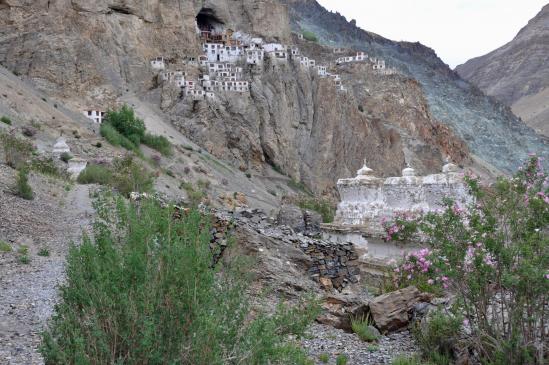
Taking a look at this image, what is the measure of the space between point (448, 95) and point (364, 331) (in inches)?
3978

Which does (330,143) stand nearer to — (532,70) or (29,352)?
(29,352)

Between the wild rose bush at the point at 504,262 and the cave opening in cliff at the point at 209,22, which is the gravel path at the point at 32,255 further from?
the cave opening in cliff at the point at 209,22

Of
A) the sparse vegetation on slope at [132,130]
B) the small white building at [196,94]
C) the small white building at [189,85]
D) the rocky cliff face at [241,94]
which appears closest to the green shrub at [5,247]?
the sparse vegetation on slope at [132,130]

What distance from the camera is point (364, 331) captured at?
7953mm

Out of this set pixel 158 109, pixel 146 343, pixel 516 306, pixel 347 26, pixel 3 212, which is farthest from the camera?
pixel 347 26

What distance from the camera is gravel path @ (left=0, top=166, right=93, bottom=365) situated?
6328 millimetres

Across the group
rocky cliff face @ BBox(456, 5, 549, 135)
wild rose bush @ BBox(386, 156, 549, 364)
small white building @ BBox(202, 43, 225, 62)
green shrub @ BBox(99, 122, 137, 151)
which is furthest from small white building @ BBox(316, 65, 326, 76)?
rocky cliff face @ BBox(456, 5, 549, 135)

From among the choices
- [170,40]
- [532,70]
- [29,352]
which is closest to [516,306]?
[29,352]

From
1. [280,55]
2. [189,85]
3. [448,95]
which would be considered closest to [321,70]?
[280,55]

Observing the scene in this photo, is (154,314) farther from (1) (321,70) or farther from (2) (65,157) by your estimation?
(1) (321,70)

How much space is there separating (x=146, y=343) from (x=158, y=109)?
1836 inches

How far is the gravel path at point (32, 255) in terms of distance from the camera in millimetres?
6328

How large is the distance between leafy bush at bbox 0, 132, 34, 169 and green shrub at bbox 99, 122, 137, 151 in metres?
13.9

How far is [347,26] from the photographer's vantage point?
11931 centimetres
